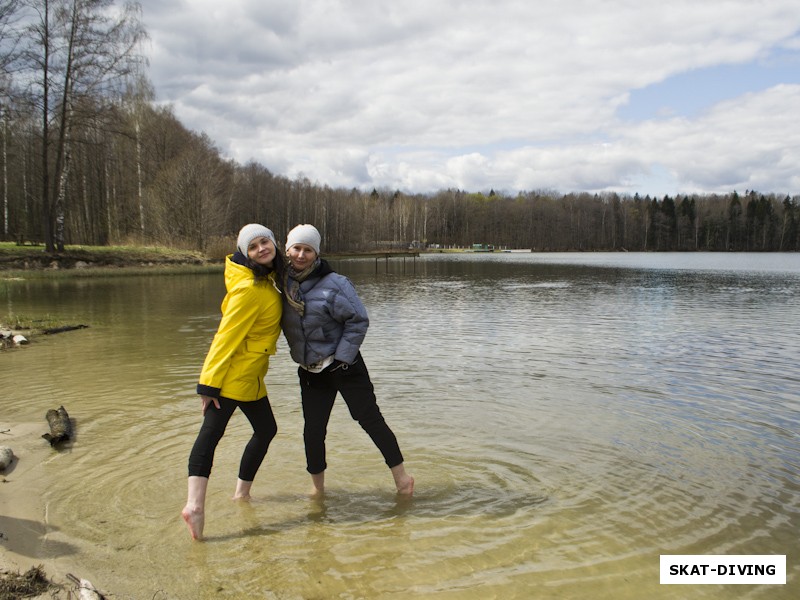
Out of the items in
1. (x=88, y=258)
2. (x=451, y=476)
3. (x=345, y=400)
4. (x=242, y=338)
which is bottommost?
(x=451, y=476)

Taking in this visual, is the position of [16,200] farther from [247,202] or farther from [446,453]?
[446,453]

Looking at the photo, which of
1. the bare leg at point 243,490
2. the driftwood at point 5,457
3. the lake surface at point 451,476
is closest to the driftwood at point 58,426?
the lake surface at point 451,476

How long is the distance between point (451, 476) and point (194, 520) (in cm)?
222

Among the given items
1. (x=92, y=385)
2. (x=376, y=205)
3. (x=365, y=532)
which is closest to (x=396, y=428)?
(x=365, y=532)

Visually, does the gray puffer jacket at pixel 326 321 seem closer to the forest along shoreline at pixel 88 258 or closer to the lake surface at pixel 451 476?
the lake surface at pixel 451 476

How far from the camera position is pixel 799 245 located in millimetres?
127750

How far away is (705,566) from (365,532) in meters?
2.24

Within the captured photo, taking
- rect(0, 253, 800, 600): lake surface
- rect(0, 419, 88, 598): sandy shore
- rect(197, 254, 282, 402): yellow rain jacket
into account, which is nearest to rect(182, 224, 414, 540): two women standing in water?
rect(197, 254, 282, 402): yellow rain jacket

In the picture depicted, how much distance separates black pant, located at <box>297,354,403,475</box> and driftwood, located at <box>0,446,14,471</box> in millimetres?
2725

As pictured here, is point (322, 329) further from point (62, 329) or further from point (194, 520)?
point (62, 329)

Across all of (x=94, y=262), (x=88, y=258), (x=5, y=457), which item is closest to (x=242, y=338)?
(x=5, y=457)

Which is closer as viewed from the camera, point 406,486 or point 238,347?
point 238,347

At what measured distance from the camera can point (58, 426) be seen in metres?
5.71

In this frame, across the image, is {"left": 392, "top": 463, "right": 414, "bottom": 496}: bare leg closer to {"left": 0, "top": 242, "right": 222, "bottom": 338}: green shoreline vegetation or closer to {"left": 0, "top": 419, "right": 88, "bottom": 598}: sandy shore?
{"left": 0, "top": 419, "right": 88, "bottom": 598}: sandy shore
